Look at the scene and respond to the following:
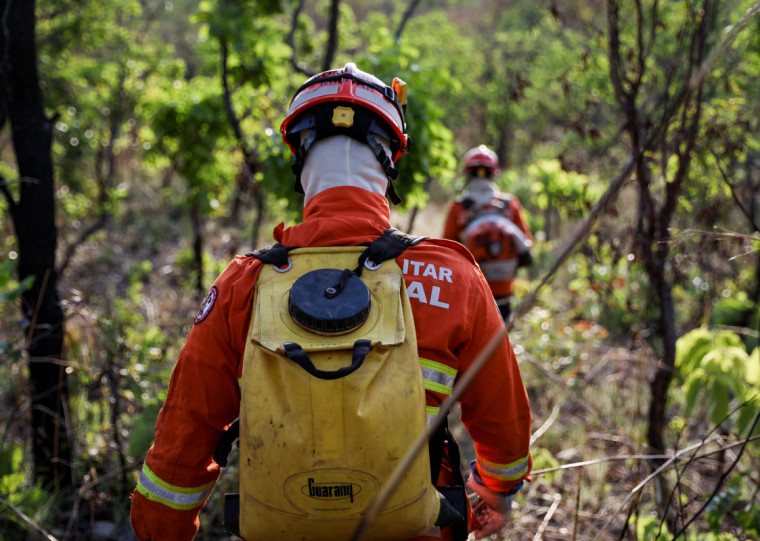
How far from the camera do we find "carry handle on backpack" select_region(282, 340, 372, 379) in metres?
1.39

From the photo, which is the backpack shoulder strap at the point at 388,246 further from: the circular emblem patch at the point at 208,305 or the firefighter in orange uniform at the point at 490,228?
the firefighter in orange uniform at the point at 490,228

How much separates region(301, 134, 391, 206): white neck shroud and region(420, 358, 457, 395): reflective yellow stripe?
0.56 meters

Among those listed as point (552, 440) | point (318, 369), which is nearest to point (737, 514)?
point (318, 369)

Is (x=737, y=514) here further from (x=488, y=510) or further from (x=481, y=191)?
(x=481, y=191)

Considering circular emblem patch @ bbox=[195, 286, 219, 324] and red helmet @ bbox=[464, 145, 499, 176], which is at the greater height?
red helmet @ bbox=[464, 145, 499, 176]

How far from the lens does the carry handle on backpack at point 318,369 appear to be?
139 centimetres

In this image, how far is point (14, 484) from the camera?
299 cm

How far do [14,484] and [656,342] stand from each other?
644 cm

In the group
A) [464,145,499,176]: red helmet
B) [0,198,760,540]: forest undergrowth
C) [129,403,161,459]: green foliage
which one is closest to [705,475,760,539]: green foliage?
[0,198,760,540]: forest undergrowth

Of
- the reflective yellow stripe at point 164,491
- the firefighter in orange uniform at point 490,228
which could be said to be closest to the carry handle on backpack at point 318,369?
the reflective yellow stripe at point 164,491

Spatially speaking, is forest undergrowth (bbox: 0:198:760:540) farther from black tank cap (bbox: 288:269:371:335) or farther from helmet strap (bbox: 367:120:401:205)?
helmet strap (bbox: 367:120:401:205)

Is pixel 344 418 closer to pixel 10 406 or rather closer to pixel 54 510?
pixel 54 510

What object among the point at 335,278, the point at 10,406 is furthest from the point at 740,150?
the point at 10,406

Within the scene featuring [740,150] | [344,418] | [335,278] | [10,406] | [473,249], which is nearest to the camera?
[344,418]
